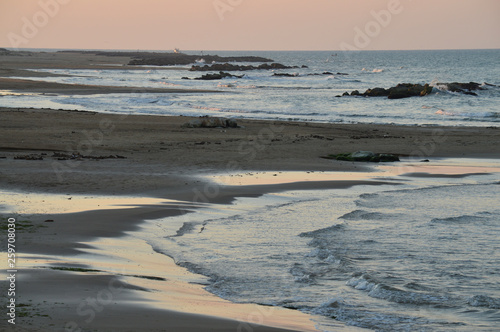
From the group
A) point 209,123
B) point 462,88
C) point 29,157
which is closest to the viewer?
point 29,157

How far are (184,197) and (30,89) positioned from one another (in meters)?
Answer: 37.4

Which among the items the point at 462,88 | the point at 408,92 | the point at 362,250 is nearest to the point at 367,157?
the point at 362,250

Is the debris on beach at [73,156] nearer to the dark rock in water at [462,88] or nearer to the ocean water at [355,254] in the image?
the ocean water at [355,254]

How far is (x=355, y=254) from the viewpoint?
32.0ft

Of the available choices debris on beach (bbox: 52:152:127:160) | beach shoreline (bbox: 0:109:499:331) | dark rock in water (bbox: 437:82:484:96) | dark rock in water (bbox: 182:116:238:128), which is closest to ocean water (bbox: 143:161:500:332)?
beach shoreline (bbox: 0:109:499:331)

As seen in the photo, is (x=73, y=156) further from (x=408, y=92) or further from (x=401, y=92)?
(x=408, y=92)

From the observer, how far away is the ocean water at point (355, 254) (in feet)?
24.3

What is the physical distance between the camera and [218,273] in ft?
28.3

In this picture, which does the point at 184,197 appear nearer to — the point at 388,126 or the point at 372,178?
the point at 372,178

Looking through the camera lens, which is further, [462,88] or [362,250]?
[462,88]

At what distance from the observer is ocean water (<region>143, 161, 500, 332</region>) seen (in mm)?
7398

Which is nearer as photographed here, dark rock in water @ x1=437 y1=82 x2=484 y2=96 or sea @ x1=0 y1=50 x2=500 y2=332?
sea @ x1=0 y1=50 x2=500 y2=332

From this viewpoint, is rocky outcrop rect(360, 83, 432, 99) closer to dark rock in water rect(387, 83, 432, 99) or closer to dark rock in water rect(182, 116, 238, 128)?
dark rock in water rect(387, 83, 432, 99)

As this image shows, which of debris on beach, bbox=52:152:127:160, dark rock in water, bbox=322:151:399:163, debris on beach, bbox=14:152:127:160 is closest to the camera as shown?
debris on beach, bbox=14:152:127:160
